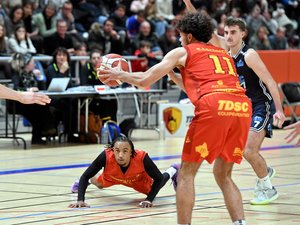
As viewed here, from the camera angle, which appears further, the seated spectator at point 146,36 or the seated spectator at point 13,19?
the seated spectator at point 146,36

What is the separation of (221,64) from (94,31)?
47.8 ft

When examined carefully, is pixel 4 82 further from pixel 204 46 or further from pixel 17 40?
pixel 204 46

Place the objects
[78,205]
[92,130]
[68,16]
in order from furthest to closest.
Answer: [68,16], [92,130], [78,205]

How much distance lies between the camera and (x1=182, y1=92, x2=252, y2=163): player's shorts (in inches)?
298

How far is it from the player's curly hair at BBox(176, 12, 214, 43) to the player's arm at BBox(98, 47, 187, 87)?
0.21 meters

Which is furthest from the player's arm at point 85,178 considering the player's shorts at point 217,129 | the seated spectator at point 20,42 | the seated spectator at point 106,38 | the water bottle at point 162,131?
the seated spectator at point 106,38

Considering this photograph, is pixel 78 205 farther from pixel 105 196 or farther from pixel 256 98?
pixel 256 98

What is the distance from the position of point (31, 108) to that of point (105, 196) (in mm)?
6843

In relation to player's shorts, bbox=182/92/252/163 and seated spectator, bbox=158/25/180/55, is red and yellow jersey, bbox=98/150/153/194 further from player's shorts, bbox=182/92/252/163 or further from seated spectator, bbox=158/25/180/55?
seated spectator, bbox=158/25/180/55

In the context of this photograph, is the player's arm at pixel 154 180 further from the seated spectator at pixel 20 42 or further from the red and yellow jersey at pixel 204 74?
the seated spectator at pixel 20 42

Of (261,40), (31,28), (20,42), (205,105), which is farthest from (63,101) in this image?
(205,105)

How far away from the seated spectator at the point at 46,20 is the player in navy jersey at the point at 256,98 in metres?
11.6

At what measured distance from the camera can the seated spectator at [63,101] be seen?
17797mm

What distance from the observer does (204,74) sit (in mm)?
7742
